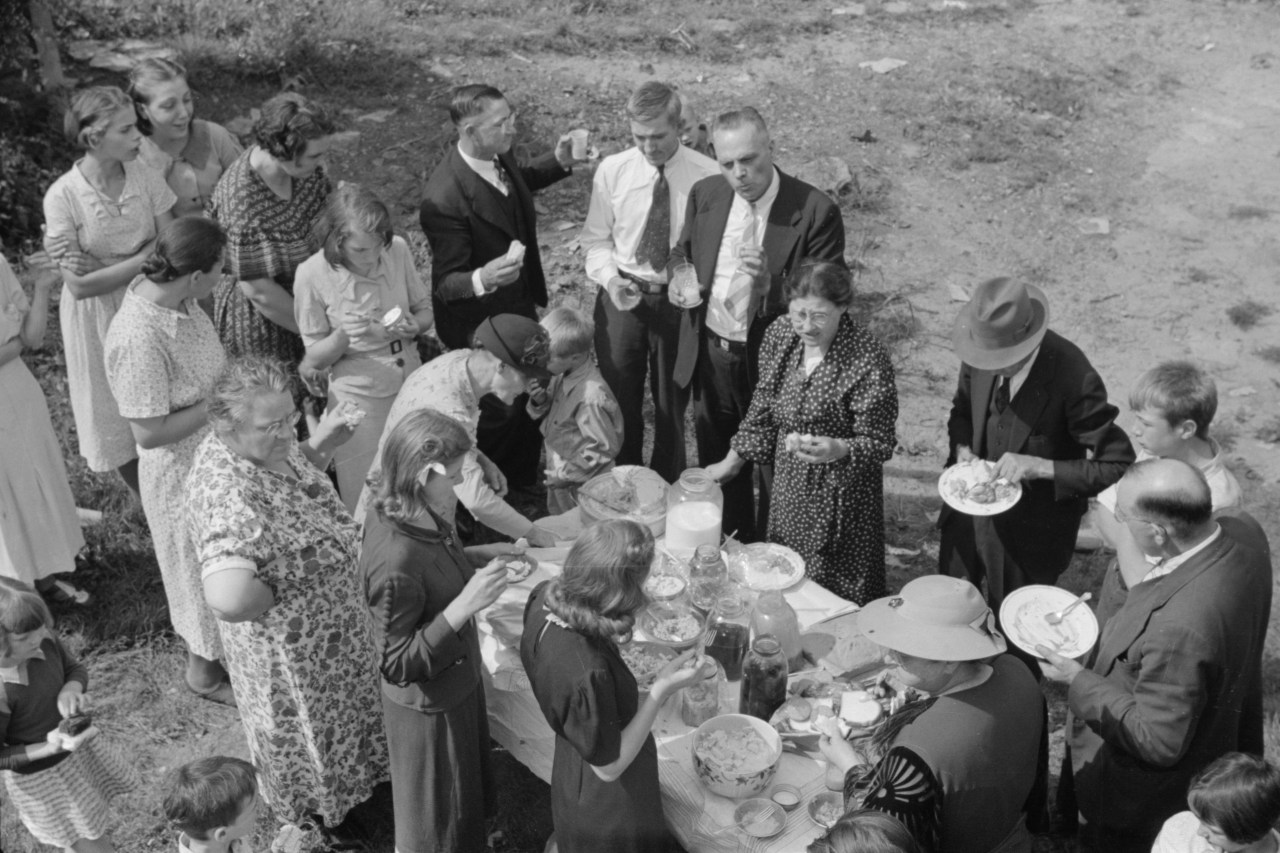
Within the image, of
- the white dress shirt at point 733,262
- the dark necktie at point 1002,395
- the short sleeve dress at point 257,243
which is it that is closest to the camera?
the dark necktie at point 1002,395

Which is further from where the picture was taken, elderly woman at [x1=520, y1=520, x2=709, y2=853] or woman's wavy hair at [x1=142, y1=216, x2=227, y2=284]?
woman's wavy hair at [x1=142, y1=216, x2=227, y2=284]

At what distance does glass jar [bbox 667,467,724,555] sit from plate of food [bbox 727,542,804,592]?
13 centimetres

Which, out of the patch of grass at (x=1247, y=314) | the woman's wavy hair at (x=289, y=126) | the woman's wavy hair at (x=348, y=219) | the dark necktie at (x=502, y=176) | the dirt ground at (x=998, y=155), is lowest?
the patch of grass at (x=1247, y=314)

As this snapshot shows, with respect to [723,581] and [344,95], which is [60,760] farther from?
[344,95]

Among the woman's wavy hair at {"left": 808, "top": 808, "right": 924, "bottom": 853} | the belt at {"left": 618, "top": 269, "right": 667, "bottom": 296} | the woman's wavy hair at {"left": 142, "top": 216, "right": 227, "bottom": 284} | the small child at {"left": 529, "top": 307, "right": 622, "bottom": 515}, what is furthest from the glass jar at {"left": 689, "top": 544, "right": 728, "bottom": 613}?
the woman's wavy hair at {"left": 142, "top": 216, "right": 227, "bottom": 284}

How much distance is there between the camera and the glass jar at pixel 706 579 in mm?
4882

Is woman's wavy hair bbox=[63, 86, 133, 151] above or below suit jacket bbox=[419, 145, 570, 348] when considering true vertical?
above

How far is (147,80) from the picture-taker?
20.2 ft

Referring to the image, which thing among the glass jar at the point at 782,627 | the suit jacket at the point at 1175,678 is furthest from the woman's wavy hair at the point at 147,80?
the suit jacket at the point at 1175,678

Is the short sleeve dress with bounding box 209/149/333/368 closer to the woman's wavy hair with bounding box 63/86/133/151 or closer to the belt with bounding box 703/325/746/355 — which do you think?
the woman's wavy hair with bounding box 63/86/133/151

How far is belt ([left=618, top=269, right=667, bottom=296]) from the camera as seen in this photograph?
6531mm

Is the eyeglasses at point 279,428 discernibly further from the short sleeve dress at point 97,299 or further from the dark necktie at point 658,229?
the dark necktie at point 658,229

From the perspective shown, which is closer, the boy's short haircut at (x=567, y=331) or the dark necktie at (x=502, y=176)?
the boy's short haircut at (x=567, y=331)

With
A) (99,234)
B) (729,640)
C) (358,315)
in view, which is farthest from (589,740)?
(99,234)
